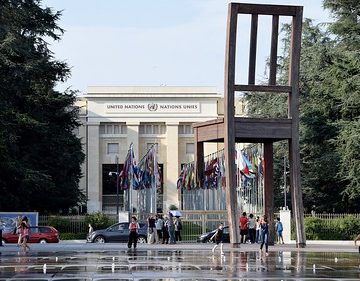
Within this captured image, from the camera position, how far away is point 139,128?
114 metres

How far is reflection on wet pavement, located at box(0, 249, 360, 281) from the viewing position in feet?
69.5

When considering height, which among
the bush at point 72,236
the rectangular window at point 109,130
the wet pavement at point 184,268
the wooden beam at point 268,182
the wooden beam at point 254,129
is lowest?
the bush at point 72,236

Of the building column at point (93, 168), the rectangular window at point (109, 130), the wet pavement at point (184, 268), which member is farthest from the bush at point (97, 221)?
the rectangular window at point (109, 130)

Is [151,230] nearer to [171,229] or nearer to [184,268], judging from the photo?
[171,229]

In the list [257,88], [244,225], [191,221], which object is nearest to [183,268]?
[257,88]

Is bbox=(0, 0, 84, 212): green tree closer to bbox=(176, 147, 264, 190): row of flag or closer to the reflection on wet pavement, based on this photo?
bbox=(176, 147, 264, 190): row of flag

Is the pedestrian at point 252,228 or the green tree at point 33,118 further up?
the green tree at point 33,118

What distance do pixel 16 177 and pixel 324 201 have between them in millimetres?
22121

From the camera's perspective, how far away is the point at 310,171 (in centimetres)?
6094

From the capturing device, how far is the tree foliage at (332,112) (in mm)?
54719

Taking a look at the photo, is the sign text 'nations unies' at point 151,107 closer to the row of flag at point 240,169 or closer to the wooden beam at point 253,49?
the row of flag at point 240,169

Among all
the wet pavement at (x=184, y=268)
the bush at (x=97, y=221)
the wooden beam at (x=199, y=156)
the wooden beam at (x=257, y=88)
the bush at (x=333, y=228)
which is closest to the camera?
the wet pavement at (x=184, y=268)

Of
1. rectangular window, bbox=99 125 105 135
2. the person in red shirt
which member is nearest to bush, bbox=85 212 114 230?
the person in red shirt

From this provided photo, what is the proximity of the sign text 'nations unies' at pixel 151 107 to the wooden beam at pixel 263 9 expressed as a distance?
245 feet
